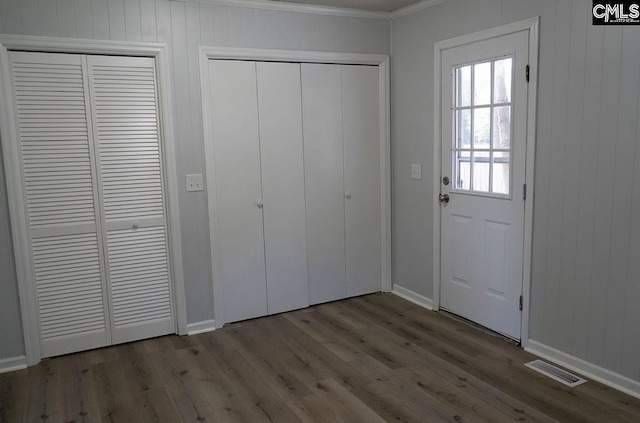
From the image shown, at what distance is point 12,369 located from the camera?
3191mm

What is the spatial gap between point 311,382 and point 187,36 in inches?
97.1

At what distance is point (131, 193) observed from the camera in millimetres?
3449

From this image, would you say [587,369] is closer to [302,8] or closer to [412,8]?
[412,8]

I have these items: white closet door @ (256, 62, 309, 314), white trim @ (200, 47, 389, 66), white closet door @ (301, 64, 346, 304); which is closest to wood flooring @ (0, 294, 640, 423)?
white closet door @ (256, 62, 309, 314)

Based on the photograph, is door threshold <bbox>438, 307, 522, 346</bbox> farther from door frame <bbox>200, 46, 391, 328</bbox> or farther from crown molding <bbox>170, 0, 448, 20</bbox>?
crown molding <bbox>170, 0, 448, 20</bbox>

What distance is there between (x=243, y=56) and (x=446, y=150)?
1.69m

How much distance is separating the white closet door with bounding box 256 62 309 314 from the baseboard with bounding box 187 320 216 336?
0.48 meters

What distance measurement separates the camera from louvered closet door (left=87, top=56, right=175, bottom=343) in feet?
10.9

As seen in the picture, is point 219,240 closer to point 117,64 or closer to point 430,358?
point 117,64

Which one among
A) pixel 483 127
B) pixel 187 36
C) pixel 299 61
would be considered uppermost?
pixel 187 36

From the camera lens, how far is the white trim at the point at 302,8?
358 cm

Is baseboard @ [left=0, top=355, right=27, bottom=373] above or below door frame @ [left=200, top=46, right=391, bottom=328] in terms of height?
below

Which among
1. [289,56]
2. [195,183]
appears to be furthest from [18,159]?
[289,56]

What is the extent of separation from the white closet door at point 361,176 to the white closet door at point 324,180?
0.07m
